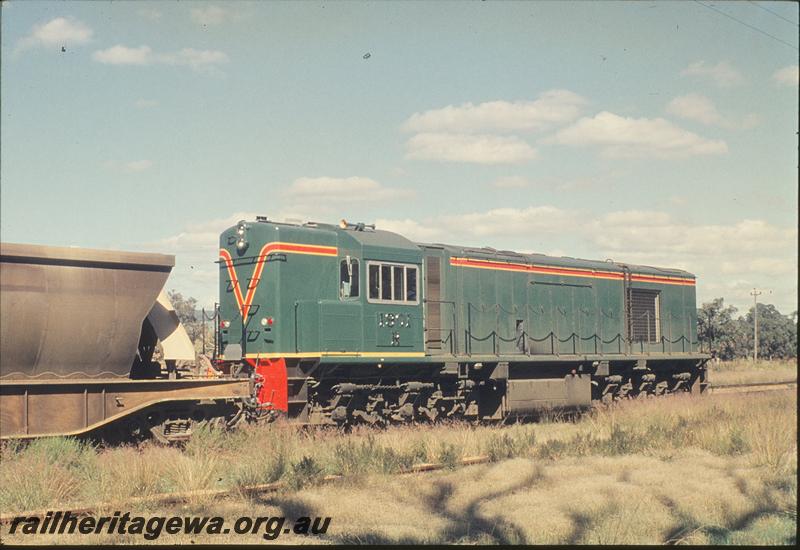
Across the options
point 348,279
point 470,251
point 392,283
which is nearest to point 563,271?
point 470,251

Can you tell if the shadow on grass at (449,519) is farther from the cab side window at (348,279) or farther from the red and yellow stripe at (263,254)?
the red and yellow stripe at (263,254)

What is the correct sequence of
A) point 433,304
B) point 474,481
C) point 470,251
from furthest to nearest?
point 470,251 → point 433,304 → point 474,481

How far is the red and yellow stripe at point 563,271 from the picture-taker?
20.0 metres

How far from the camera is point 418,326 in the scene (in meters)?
18.2

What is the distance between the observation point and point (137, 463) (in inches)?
444

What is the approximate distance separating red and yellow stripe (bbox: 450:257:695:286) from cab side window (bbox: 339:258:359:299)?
3170mm

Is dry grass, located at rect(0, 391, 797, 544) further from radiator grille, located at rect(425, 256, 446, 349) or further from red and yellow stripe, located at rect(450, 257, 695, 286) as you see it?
red and yellow stripe, located at rect(450, 257, 695, 286)

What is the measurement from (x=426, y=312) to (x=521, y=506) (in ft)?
27.2

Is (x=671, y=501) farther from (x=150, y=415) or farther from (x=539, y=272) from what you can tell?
(x=539, y=272)

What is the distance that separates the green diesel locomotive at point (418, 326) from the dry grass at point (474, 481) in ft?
5.02

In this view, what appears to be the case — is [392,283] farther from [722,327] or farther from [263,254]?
[722,327]

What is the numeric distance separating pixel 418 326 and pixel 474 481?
6.20m

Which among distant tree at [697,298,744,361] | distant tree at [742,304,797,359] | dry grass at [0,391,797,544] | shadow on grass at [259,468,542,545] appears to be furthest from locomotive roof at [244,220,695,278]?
distant tree at [742,304,797,359]

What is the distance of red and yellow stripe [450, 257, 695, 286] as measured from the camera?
19973 millimetres
